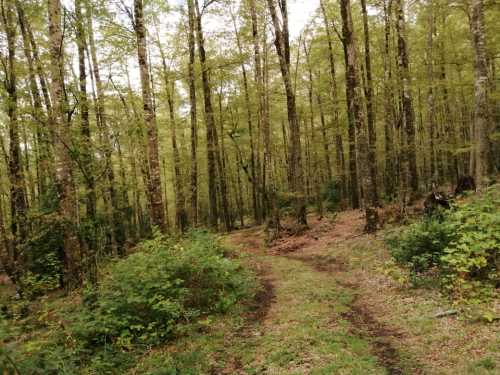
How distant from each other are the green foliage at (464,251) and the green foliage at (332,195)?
17798 millimetres

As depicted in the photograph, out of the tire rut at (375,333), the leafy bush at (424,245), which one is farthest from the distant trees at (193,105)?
the tire rut at (375,333)

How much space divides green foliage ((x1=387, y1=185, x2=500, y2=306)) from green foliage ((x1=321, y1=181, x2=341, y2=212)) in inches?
701

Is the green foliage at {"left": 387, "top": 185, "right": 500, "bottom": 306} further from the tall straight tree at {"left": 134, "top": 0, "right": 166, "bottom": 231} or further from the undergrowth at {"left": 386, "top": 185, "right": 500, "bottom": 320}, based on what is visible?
the tall straight tree at {"left": 134, "top": 0, "right": 166, "bottom": 231}

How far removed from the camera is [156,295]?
642 cm

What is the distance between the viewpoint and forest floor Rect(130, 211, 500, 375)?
15.2 ft

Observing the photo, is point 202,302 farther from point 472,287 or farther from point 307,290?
point 472,287

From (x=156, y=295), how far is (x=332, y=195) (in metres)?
23.0

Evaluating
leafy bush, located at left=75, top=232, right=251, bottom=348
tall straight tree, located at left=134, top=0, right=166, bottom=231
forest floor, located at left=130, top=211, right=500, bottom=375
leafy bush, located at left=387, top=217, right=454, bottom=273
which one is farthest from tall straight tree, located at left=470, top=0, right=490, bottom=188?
tall straight tree, located at left=134, top=0, right=166, bottom=231

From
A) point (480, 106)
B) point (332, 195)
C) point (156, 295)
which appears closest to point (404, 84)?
point (480, 106)

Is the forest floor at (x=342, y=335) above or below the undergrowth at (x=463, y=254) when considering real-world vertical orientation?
below

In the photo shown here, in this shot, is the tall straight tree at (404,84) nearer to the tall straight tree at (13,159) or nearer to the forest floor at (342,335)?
the forest floor at (342,335)

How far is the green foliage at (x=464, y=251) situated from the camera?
5680mm

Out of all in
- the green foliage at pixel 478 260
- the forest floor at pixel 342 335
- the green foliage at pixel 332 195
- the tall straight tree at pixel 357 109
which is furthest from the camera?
the green foliage at pixel 332 195

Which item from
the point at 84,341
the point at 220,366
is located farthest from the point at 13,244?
the point at 220,366
